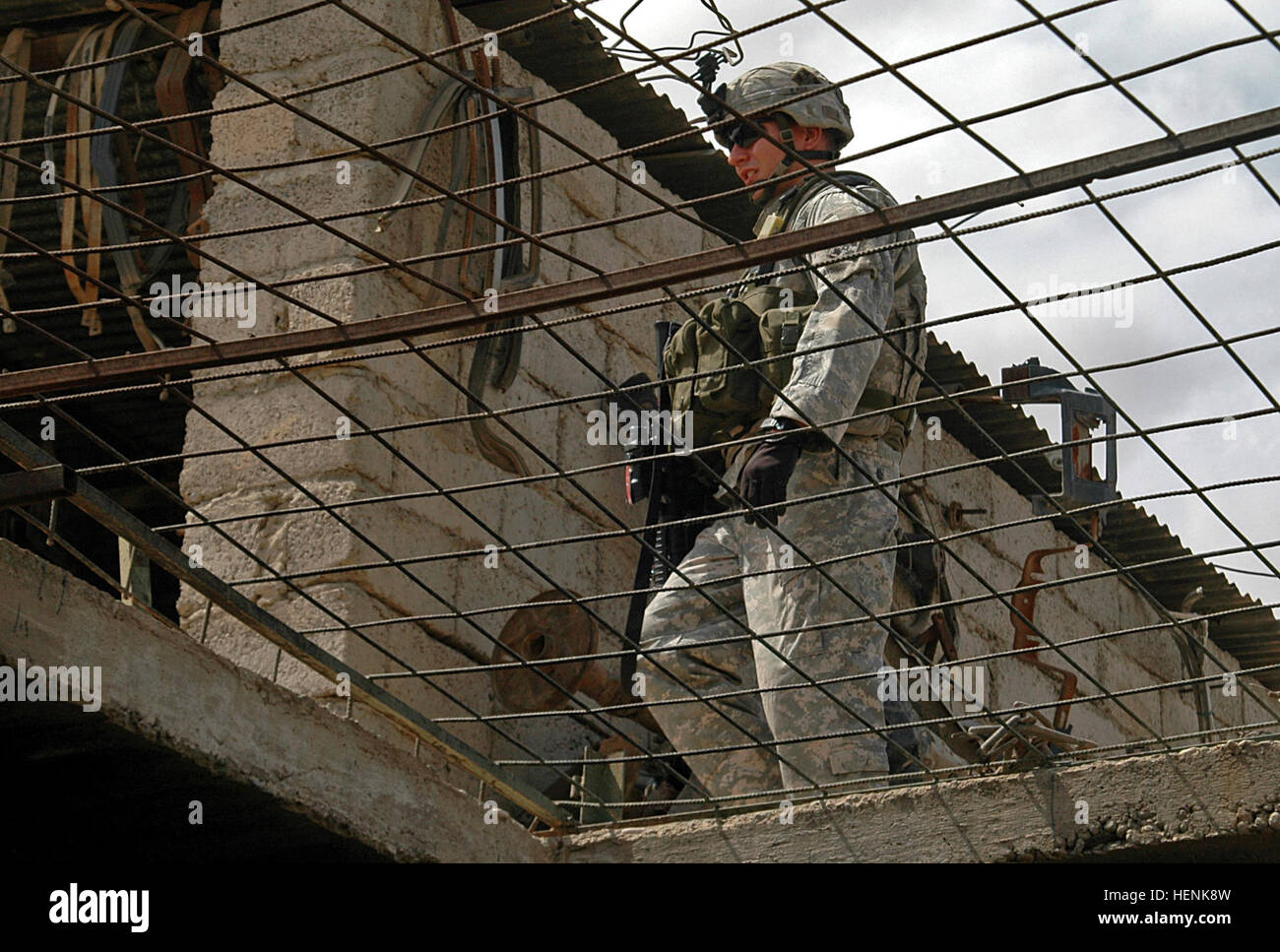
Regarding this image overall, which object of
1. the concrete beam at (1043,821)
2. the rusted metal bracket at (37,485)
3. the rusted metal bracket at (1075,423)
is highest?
the rusted metal bracket at (1075,423)

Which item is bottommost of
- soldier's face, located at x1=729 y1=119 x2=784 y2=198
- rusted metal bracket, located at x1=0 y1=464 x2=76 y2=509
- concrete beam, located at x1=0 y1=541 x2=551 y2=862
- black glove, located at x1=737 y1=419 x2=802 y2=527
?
concrete beam, located at x1=0 y1=541 x2=551 y2=862

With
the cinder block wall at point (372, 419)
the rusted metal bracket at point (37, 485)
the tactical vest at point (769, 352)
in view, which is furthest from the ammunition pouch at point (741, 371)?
the rusted metal bracket at point (37, 485)

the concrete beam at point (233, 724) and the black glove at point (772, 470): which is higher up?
the black glove at point (772, 470)

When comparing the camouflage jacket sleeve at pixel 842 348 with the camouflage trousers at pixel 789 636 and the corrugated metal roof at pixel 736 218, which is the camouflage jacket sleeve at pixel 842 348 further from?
the corrugated metal roof at pixel 736 218

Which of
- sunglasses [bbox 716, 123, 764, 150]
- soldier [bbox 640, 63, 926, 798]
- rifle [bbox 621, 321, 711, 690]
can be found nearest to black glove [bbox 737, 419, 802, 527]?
soldier [bbox 640, 63, 926, 798]

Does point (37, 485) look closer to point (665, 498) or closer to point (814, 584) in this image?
point (814, 584)

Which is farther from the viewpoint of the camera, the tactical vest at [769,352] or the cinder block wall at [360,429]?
the cinder block wall at [360,429]

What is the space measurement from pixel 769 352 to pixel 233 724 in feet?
5.43

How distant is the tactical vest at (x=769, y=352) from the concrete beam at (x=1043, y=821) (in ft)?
3.26

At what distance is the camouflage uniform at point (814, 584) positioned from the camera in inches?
156

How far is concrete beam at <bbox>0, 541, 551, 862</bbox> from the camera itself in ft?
9.03

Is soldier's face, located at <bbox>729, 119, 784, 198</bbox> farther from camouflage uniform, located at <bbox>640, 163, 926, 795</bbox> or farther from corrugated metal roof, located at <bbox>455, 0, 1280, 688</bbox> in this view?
corrugated metal roof, located at <bbox>455, 0, 1280, 688</bbox>

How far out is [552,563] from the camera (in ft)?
18.1

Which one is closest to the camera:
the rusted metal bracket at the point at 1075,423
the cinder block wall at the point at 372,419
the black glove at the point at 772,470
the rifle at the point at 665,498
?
the black glove at the point at 772,470
